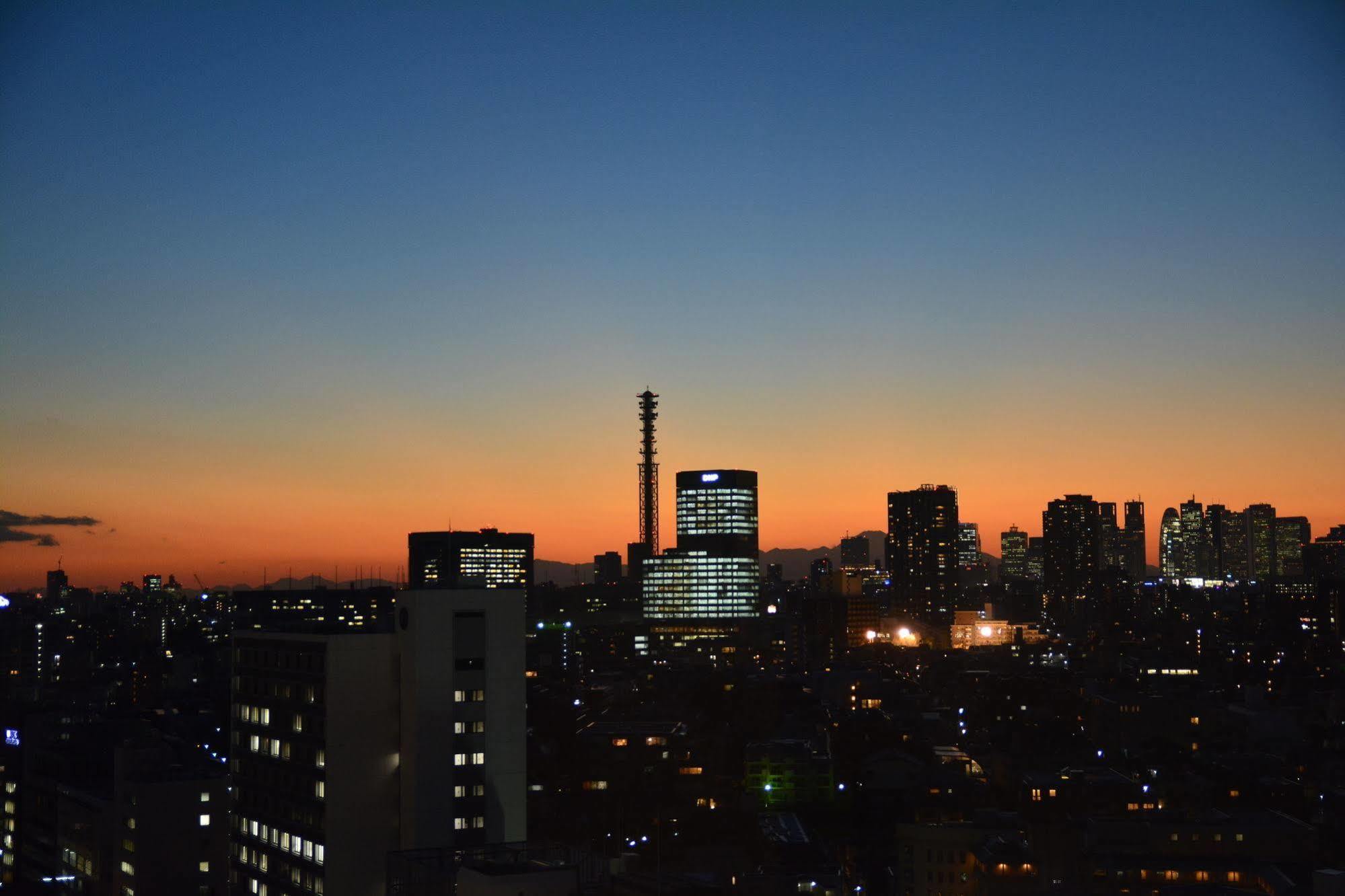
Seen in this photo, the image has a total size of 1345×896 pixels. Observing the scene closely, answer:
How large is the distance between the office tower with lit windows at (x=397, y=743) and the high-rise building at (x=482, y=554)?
9745 centimetres

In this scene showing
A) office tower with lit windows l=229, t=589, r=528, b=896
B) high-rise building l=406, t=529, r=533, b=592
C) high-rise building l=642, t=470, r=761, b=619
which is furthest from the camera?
high-rise building l=642, t=470, r=761, b=619

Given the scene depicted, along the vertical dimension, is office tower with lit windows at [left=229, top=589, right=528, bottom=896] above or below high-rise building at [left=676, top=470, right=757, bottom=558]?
below

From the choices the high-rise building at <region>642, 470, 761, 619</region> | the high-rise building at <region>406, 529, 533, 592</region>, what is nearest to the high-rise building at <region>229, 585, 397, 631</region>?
the high-rise building at <region>406, 529, 533, 592</region>

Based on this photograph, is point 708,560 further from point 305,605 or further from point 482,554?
point 305,605

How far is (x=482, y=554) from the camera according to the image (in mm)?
123500

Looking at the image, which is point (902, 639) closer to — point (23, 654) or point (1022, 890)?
point (23, 654)

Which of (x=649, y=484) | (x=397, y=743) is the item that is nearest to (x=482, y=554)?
(x=649, y=484)

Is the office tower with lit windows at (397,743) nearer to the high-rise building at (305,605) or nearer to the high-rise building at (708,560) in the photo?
the high-rise building at (305,605)

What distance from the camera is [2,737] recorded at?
38.2 m

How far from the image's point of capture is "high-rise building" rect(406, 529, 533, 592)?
398 feet

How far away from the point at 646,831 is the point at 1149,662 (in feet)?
171

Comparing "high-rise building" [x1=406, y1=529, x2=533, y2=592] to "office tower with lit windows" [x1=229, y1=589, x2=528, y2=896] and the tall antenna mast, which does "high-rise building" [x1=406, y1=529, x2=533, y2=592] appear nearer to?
the tall antenna mast

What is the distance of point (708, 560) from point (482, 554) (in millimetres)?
21730

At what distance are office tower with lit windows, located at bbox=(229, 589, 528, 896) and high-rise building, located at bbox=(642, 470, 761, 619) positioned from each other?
343ft
